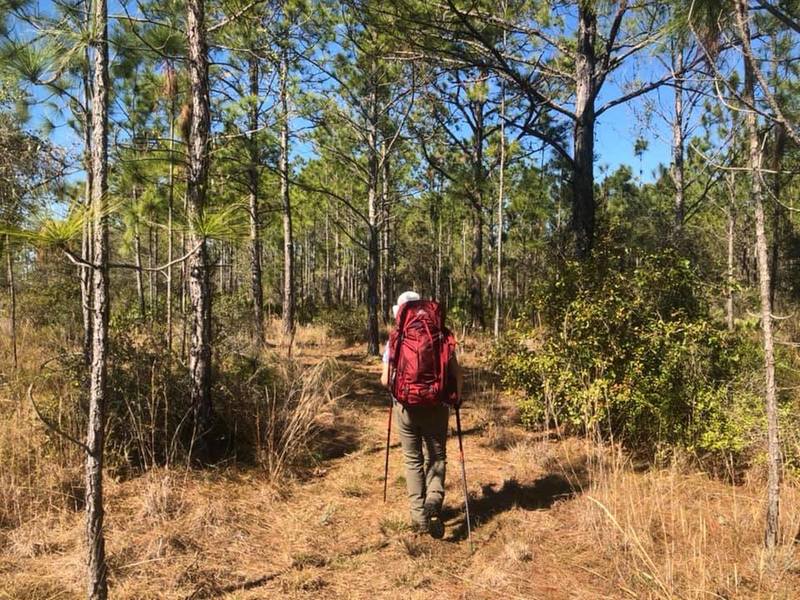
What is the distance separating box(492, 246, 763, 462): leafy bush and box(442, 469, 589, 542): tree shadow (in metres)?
0.49

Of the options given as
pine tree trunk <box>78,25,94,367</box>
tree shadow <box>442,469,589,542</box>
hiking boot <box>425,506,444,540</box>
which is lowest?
tree shadow <box>442,469,589,542</box>

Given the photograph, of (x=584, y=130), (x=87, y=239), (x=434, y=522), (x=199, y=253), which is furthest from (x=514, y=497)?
(x=87, y=239)

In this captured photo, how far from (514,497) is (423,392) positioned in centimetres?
138

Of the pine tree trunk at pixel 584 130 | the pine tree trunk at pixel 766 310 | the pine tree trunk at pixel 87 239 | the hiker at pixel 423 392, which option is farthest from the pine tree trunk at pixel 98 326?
the pine tree trunk at pixel 584 130

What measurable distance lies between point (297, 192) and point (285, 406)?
15.7 meters

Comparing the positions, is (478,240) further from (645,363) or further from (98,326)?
(98,326)

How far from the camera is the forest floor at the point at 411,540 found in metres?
2.73

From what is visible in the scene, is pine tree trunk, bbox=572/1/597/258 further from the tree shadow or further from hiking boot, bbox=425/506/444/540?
hiking boot, bbox=425/506/444/540

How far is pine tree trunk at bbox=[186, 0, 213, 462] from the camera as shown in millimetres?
4133

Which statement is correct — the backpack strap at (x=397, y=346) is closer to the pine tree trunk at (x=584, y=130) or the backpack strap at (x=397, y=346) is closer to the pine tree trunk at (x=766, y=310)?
the pine tree trunk at (x=766, y=310)

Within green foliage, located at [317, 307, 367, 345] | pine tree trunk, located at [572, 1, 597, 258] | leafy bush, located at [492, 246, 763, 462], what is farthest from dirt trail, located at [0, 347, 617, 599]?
green foliage, located at [317, 307, 367, 345]

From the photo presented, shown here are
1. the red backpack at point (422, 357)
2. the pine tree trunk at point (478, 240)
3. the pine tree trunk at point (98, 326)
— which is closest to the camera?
the pine tree trunk at point (98, 326)

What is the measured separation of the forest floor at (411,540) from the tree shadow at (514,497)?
16mm

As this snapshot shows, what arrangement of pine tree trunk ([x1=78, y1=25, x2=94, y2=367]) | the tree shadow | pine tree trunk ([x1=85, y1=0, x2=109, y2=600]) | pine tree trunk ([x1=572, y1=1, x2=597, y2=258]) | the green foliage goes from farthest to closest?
the green foliage, pine tree trunk ([x1=572, y1=1, x2=597, y2=258]), the tree shadow, pine tree trunk ([x1=78, y1=25, x2=94, y2=367]), pine tree trunk ([x1=85, y1=0, x2=109, y2=600])
